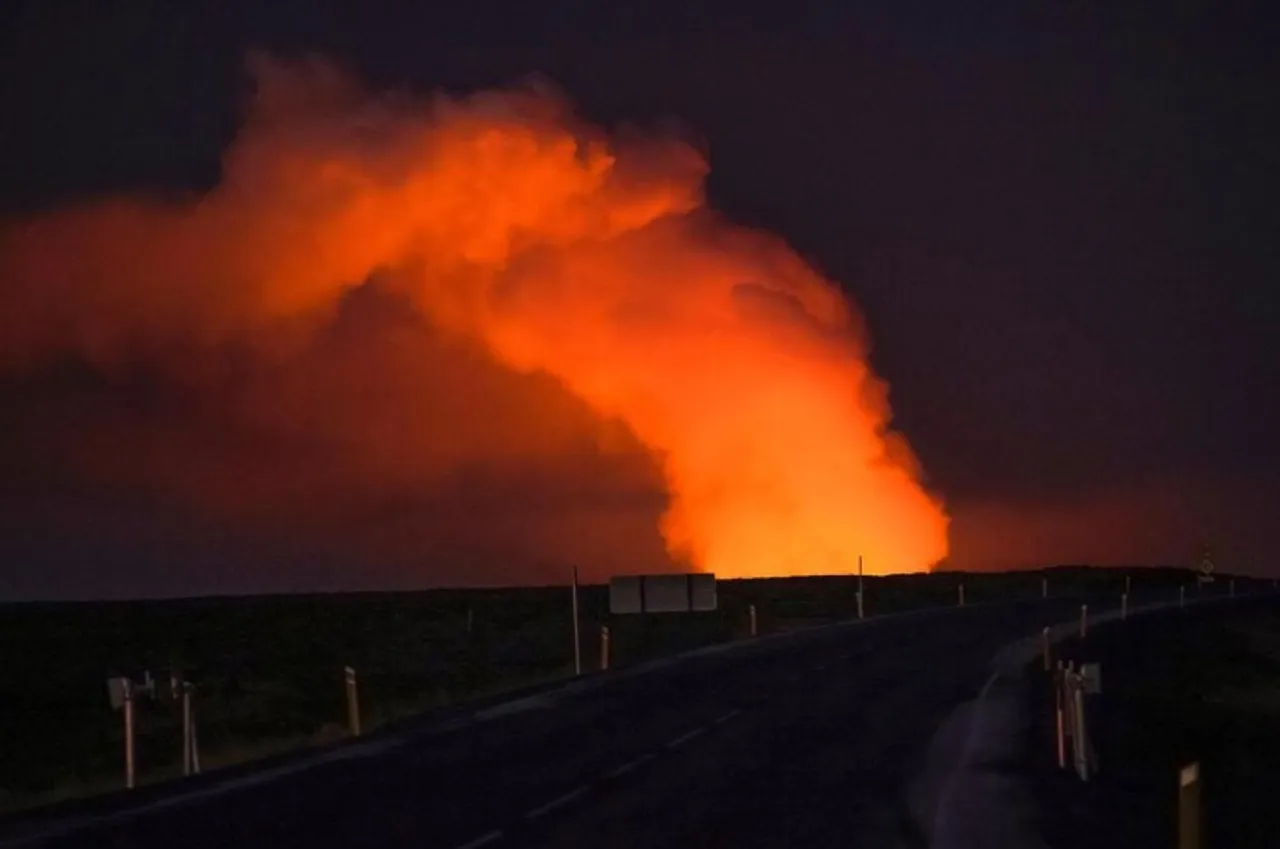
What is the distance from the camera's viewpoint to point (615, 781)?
21484mm

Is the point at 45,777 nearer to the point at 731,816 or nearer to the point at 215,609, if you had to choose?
the point at 731,816

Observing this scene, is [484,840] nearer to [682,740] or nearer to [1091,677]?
[1091,677]

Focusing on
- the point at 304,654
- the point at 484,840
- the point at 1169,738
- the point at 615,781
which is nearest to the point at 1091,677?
the point at 615,781

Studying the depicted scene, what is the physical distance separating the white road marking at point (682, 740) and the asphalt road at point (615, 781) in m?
0.08

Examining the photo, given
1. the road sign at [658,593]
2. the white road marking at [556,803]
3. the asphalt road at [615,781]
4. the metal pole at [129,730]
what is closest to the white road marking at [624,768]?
the asphalt road at [615,781]

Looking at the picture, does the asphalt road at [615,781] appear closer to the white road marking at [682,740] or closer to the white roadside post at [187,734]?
the white road marking at [682,740]

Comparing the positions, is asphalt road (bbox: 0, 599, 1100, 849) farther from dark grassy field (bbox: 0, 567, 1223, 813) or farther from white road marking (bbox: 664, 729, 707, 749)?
dark grassy field (bbox: 0, 567, 1223, 813)

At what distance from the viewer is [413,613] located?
4348 inches

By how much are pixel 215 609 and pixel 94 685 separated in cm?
7530

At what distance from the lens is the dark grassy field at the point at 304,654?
37.0 m

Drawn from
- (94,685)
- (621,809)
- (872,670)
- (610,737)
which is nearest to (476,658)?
(94,685)

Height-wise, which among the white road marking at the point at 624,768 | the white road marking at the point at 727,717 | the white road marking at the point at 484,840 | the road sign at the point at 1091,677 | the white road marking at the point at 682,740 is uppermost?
the road sign at the point at 1091,677

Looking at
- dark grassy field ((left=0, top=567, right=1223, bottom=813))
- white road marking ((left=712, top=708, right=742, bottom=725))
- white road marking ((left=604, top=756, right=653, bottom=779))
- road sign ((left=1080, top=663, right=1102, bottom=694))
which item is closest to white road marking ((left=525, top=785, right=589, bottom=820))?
white road marking ((left=604, top=756, right=653, bottom=779))

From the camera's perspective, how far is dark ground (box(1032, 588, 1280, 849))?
18.5m
